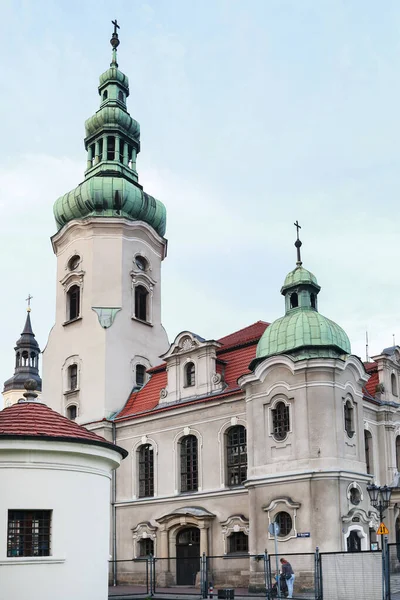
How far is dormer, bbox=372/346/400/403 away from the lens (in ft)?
114

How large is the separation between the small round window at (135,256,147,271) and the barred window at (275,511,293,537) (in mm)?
18667

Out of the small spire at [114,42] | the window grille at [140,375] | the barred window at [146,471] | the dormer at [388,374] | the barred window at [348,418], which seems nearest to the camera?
the barred window at [348,418]

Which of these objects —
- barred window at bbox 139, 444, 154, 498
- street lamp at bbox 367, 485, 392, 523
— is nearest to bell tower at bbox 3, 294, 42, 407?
barred window at bbox 139, 444, 154, 498

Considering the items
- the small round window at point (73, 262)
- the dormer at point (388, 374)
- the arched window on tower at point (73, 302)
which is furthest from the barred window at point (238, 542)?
the small round window at point (73, 262)

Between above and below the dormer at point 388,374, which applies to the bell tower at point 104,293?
above

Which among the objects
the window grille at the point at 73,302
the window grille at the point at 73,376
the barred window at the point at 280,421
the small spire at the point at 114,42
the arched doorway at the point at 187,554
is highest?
the small spire at the point at 114,42

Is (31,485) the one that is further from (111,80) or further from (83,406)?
(111,80)

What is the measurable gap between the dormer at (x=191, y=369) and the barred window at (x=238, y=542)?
247 inches

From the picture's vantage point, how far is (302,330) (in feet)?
103

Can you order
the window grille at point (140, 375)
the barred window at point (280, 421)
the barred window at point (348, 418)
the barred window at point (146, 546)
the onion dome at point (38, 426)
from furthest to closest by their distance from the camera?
the window grille at point (140, 375), the barred window at point (146, 546), the barred window at point (348, 418), the barred window at point (280, 421), the onion dome at point (38, 426)

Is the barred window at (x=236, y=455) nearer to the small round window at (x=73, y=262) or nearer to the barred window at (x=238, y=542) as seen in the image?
the barred window at (x=238, y=542)

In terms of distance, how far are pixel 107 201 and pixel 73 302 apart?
598cm

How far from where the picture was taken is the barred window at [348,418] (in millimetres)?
30812

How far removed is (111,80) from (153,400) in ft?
72.0
